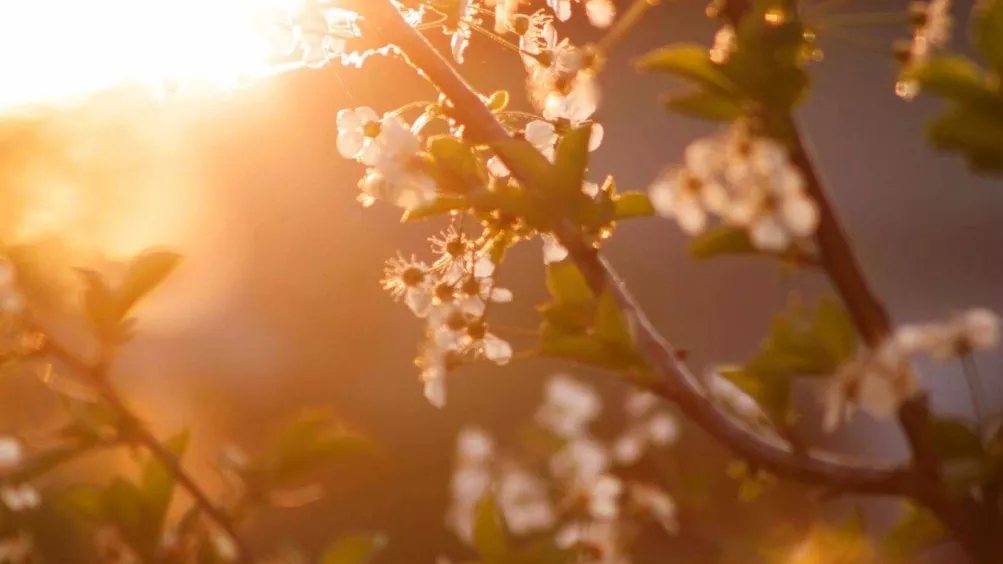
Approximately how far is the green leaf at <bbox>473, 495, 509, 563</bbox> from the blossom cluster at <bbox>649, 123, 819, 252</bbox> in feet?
1.16

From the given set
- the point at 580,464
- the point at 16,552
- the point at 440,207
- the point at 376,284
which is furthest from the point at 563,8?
the point at 376,284

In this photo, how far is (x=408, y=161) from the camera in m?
0.44

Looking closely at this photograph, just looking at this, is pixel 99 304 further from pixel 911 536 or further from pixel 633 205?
pixel 911 536

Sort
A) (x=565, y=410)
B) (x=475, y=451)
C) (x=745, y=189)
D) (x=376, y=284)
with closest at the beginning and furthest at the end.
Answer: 1. (x=745, y=189)
2. (x=475, y=451)
3. (x=565, y=410)
4. (x=376, y=284)

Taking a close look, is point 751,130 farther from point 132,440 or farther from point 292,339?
point 292,339

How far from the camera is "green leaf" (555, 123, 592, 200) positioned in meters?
0.40

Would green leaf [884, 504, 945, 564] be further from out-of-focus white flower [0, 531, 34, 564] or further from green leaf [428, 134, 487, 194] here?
out-of-focus white flower [0, 531, 34, 564]

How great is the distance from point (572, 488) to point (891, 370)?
0.48 metres

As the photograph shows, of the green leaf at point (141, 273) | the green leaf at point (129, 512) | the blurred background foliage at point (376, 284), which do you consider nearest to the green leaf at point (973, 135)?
the green leaf at point (141, 273)

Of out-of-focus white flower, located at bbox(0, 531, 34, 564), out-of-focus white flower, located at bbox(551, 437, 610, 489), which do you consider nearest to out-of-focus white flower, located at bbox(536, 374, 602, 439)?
out-of-focus white flower, located at bbox(551, 437, 610, 489)

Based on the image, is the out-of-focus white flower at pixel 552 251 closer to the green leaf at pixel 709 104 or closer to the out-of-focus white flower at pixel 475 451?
the green leaf at pixel 709 104

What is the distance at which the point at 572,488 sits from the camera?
2.53 ft

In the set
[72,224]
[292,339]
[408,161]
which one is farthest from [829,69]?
[408,161]

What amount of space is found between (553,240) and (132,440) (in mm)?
435
